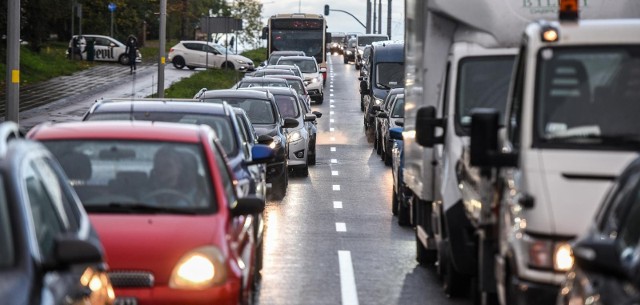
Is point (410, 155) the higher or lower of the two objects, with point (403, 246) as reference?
higher

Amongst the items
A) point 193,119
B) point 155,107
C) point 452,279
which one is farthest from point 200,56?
point 452,279

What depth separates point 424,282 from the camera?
14805 millimetres

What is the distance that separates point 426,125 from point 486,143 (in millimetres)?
3149

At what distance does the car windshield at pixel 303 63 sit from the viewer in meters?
57.7

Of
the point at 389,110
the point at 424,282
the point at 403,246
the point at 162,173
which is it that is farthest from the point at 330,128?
the point at 162,173

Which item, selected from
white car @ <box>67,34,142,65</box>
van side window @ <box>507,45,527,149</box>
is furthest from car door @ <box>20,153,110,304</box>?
white car @ <box>67,34,142,65</box>

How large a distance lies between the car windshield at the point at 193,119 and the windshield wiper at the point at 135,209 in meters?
3.79

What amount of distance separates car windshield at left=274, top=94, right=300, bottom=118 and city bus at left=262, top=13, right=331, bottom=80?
37.9 metres

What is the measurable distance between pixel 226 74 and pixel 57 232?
6387 centimetres

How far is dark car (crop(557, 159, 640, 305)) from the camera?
6207 millimetres

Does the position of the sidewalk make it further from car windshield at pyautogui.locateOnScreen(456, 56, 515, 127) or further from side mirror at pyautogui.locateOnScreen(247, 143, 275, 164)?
car windshield at pyautogui.locateOnScreen(456, 56, 515, 127)

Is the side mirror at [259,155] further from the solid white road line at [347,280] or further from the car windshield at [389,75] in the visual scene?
the car windshield at [389,75]

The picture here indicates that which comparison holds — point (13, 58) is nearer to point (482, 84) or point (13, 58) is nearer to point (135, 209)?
point (482, 84)

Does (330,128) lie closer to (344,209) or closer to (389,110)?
(389,110)
